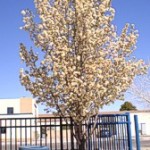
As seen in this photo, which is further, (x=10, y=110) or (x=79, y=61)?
(x=10, y=110)

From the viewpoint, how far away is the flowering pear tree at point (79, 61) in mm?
11242

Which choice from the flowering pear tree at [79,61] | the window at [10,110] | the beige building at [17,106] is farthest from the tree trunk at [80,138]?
the window at [10,110]

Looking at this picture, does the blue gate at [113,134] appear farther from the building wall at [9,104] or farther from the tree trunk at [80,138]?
the building wall at [9,104]

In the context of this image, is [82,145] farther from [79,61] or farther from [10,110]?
[10,110]

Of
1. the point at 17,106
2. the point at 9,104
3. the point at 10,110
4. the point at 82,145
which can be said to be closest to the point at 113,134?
the point at 82,145

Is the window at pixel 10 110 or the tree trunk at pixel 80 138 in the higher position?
the window at pixel 10 110

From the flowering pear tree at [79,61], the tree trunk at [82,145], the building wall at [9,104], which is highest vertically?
the building wall at [9,104]

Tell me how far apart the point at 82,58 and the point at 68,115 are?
6.05 ft

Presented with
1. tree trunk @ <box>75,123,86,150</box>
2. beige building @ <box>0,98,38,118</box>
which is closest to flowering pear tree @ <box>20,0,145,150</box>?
tree trunk @ <box>75,123,86,150</box>

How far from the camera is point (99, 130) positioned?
1362cm

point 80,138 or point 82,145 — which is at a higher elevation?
point 80,138

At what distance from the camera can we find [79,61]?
11.6m

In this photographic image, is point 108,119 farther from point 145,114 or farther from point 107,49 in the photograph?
point 145,114

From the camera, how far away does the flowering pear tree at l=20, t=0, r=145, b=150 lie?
11242mm
